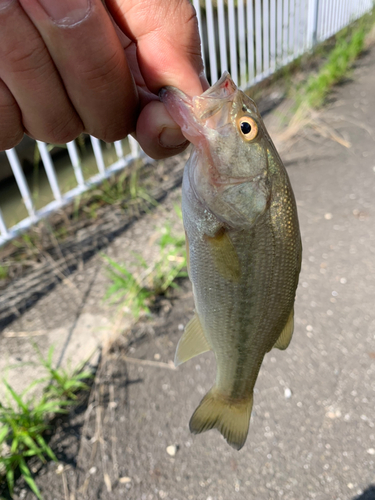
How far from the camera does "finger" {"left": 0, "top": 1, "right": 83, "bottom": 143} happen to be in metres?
1.05

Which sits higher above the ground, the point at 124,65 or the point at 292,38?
the point at 124,65

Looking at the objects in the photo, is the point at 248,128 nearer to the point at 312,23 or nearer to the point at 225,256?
the point at 225,256

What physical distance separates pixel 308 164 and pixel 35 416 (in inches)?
156

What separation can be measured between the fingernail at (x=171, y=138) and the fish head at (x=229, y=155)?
0.07m

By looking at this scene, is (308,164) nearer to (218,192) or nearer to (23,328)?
(23,328)

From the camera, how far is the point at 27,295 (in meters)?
3.41

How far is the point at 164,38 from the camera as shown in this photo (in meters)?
1.21

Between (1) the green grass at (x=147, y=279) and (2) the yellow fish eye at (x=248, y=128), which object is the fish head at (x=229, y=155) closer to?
(2) the yellow fish eye at (x=248, y=128)

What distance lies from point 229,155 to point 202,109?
162 mm

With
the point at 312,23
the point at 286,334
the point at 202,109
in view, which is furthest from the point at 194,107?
the point at 312,23

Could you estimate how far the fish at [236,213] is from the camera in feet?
4.17

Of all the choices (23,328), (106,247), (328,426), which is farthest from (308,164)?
(23,328)

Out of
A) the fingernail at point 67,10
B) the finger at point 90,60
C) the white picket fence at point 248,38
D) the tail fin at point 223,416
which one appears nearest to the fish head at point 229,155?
the finger at point 90,60

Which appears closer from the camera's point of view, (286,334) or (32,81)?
(32,81)
